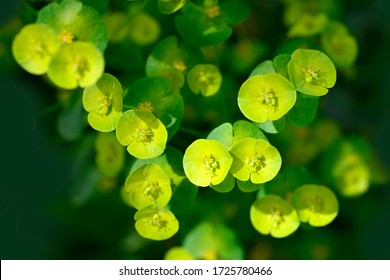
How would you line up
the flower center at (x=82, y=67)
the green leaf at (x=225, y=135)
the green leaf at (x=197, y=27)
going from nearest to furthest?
the flower center at (x=82, y=67), the green leaf at (x=225, y=135), the green leaf at (x=197, y=27)

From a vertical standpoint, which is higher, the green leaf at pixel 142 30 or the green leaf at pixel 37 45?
the green leaf at pixel 37 45

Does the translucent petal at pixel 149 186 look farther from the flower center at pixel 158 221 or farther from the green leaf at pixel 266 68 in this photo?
the green leaf at pixel 266 68

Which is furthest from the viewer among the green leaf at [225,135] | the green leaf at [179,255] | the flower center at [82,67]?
the green leaf at [179,255]

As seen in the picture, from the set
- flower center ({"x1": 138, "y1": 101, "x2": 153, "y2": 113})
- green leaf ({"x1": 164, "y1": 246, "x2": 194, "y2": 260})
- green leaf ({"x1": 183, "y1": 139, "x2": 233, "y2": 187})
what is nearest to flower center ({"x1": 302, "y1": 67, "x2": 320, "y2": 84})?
green leaf ({"x1": 183, "y1": 139, "x2": 233, "y2": 187})

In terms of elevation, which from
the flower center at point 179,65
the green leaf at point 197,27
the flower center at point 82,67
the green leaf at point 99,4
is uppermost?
the green leaf at point 99,4

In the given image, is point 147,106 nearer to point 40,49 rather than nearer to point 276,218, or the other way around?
point 40,49

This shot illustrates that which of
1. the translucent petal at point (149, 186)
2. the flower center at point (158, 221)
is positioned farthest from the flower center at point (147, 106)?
the flower center at point (158, 221)

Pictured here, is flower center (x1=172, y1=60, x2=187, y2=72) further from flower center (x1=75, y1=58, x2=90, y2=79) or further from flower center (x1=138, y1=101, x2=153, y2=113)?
flower center (x1=75, y1=58, x2=90, y2=79)
